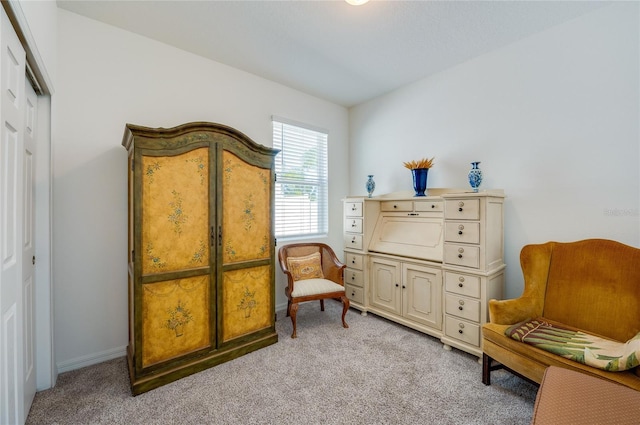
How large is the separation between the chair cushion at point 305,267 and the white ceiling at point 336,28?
230 cm

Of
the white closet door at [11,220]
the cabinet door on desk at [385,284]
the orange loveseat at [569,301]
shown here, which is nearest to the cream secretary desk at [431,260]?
the cabinet door on desk at [385,284]

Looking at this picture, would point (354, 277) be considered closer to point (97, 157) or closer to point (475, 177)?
point (475, 177)

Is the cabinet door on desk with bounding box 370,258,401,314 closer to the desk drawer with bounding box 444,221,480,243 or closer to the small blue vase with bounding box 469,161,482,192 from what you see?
the desk drawer with bounding box 444,221,480,243

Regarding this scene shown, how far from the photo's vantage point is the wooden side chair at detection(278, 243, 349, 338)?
2875mm

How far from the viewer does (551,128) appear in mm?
2418

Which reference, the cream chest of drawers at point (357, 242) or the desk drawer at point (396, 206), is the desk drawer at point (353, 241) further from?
the desk drawer at point (396, 206)

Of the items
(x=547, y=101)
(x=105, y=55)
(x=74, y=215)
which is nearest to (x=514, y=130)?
(x=547, y=101)

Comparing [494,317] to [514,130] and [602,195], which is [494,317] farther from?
[514,130]

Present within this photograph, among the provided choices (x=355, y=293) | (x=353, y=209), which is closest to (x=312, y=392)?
(x=355, y=293)

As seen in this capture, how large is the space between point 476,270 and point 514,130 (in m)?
1.46

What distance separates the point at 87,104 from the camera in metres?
2.29

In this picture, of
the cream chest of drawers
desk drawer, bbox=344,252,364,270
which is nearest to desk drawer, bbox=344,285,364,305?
the cream chest of drawers

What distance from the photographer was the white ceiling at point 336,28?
7.07 ft

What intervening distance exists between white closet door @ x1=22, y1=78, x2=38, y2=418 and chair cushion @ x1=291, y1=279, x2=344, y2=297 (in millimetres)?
1953
